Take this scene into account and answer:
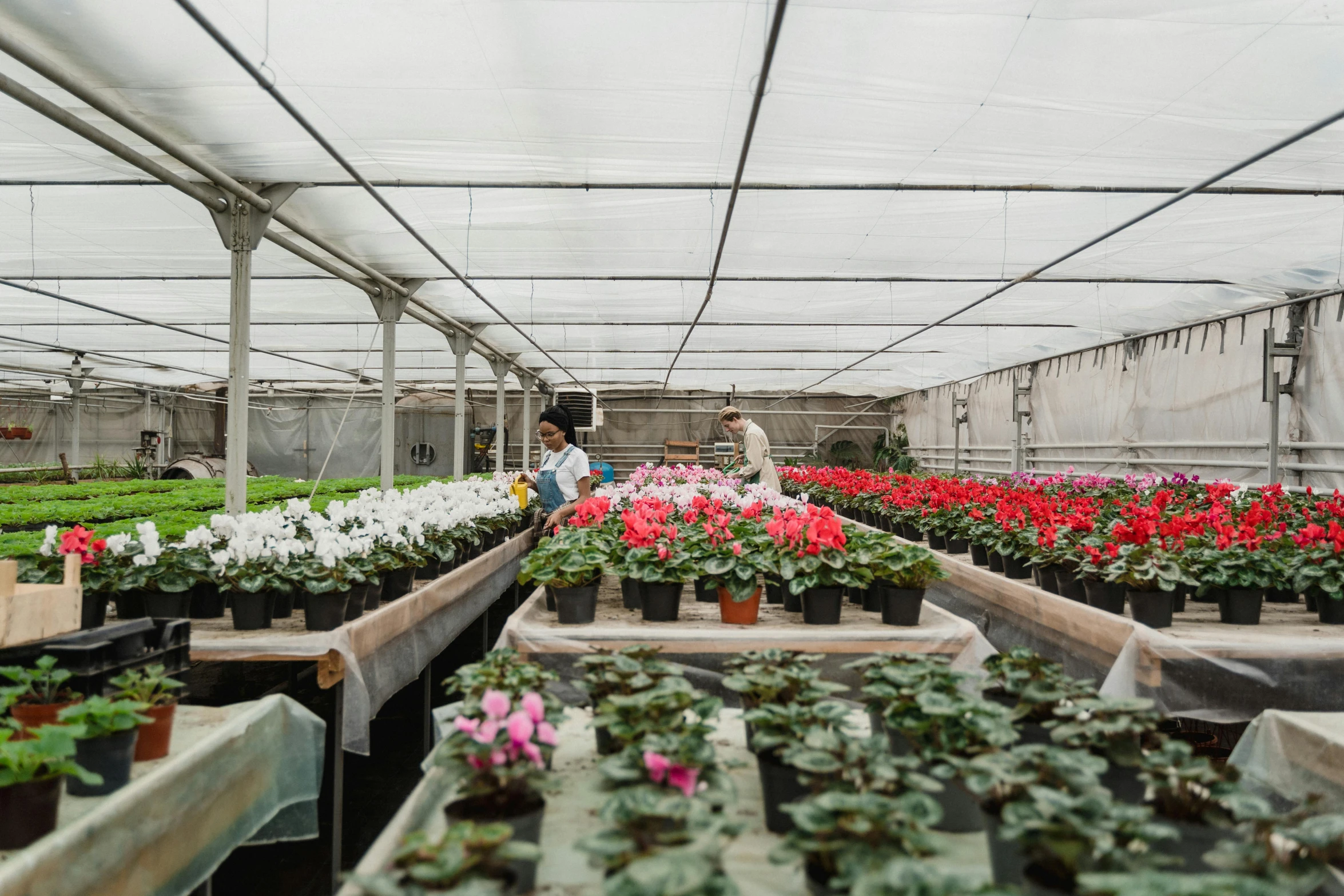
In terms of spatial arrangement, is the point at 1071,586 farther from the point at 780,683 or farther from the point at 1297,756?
the point at 780,683

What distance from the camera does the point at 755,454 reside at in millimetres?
7656

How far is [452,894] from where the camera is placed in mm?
1006

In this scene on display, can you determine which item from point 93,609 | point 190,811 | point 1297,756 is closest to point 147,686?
point 190,811

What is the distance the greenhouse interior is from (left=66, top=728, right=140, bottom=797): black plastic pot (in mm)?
12

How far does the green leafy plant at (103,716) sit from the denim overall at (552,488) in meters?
3.78

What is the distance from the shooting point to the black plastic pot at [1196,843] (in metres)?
1.19

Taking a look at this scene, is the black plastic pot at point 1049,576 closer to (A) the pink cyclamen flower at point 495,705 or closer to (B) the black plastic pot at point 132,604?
(A) the pink cyclamen flower at point 495,705

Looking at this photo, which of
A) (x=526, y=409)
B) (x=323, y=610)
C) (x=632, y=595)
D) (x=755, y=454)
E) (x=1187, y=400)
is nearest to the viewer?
(x=323, y=610)

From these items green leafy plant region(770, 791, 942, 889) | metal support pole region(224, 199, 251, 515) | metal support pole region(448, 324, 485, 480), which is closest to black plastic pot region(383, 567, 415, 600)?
metal support pole region(224, 199, 251, 515)

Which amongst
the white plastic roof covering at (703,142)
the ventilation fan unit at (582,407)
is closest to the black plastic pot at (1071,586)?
the white plastic roof covering at (703,142)

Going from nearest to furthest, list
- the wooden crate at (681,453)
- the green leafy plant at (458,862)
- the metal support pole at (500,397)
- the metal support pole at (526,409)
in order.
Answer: the green leafy plant at (458,862) < the metal support pole at (500,397) < the metal support pole at (526,409) < the wooden crate at (681,453)

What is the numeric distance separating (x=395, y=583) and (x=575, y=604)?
1126 mm

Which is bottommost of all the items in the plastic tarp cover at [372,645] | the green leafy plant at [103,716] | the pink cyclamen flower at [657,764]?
the plastic tarp cover at [372,645]

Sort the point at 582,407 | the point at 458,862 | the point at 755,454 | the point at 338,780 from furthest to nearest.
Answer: the point at 582,407 → the point at 755,454 → the point at 338,780 → the point at 458,862
